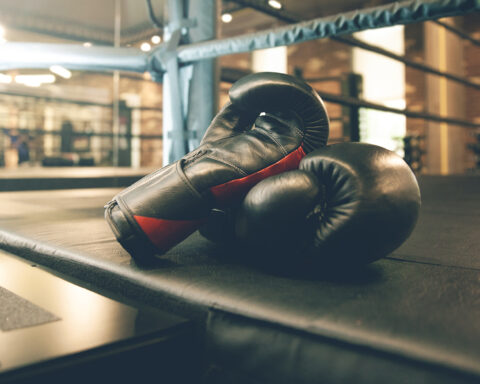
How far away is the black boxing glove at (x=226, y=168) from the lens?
583mm

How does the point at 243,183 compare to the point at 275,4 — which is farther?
the point at 275,4

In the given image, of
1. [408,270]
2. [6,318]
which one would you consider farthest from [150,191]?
[408,270]

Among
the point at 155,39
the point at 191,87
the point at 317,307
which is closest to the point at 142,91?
the point at 155,39

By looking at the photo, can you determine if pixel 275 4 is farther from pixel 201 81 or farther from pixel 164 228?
Result: pixel 164 228

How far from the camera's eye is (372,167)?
523mm

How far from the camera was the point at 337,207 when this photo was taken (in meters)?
0.52

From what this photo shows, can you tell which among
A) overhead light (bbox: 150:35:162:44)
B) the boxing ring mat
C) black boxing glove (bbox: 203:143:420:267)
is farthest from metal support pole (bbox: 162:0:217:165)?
overhead light (bbox: 150:35:162:44)

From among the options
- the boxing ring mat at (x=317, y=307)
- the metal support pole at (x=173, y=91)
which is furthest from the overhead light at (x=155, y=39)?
the boxing ring mat at (x=317, y=307)

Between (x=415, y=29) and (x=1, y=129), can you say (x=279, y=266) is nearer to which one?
(x=1, y=129)

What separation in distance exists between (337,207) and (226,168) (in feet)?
0.53

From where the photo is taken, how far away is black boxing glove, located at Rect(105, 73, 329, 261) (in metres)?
0.58

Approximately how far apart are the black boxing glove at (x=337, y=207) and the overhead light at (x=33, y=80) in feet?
13.7

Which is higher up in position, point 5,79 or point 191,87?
point 5,79

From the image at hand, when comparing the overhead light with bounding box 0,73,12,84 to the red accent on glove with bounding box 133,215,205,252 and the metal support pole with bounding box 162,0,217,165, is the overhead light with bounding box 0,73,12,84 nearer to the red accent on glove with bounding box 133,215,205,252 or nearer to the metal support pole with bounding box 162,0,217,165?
the metal support pole with bounding box 162,0,217,165
